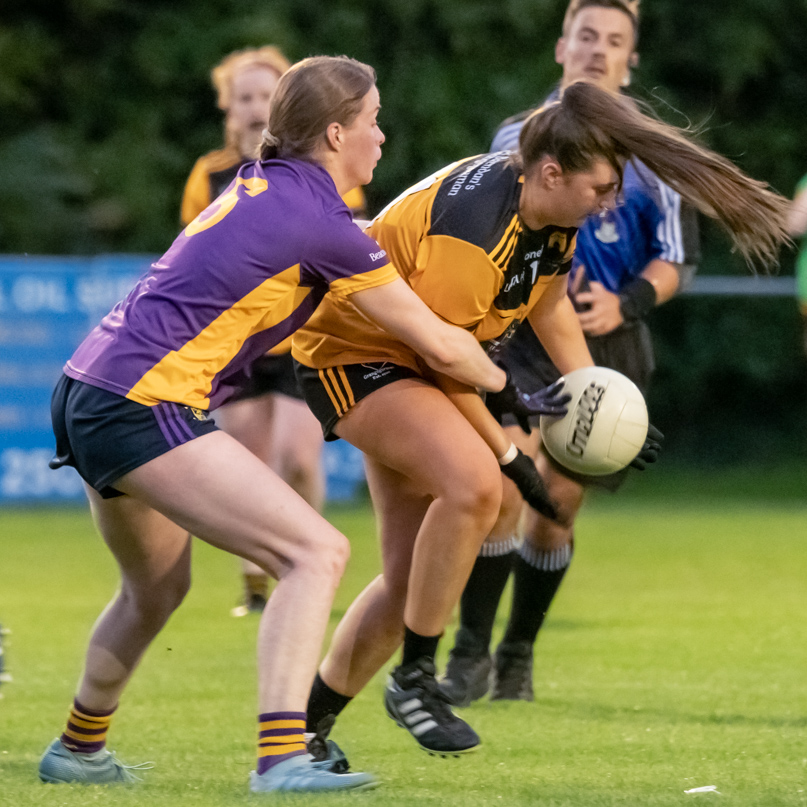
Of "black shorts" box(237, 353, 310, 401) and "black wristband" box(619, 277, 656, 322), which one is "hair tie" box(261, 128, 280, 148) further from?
"black shorts" box(237, 353, 310, 401)

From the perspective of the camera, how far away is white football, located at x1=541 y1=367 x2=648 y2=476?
4195mm

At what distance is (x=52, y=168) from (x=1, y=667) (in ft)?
40.0

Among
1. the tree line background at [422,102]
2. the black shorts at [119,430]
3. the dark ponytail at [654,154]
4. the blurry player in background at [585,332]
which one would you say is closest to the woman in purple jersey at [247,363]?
the black shorts at [119,430]

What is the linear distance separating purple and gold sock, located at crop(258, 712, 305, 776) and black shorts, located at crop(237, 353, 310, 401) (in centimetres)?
401

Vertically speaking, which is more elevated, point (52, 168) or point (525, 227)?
point (525, 227)

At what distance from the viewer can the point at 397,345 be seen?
4.06m

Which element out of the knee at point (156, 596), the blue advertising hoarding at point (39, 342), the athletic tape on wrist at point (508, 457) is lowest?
the blue advertising hoarding at point (39, 342)

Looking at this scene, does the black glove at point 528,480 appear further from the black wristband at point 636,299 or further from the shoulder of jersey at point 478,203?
the black wristband at point 636,299

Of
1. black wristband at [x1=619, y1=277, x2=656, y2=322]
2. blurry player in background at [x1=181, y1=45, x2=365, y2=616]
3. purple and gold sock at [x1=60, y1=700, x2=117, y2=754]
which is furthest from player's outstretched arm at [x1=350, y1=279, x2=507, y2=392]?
blurry player in background at [x1=181, y1=45, x2=365, y2=616]

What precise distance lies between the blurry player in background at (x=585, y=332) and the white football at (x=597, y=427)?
0.86 metres

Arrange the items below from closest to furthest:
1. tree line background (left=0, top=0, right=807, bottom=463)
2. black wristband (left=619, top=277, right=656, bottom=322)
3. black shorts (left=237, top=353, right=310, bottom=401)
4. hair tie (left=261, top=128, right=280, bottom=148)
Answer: hair tie (left=261, top=128, right=280, bottom=148), black wristband (left=619, top=277, right=656, bottom=322), black shorts (left=237, top=353, right=310, bottom=401), tree line background (left=0, top=0, right=807, bottom=463)

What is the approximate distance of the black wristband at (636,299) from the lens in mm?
5660

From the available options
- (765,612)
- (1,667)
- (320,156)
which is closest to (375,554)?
(765,612)

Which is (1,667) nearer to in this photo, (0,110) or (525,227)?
(525,227)
